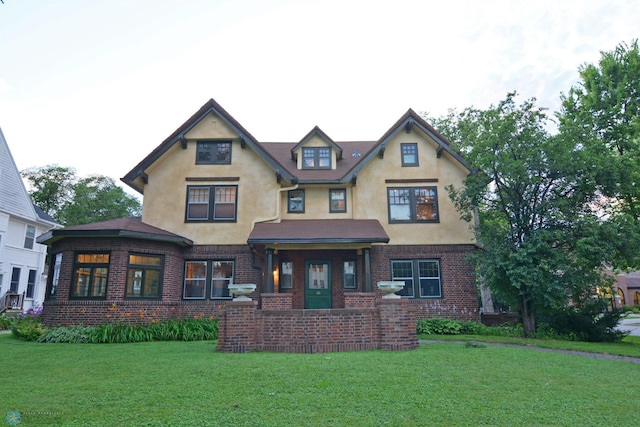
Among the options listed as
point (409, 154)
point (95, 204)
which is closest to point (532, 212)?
point (409, 154)

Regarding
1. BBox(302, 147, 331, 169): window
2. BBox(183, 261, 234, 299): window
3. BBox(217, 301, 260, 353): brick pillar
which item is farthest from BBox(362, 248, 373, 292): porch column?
BBox(217, 301, 260, 353): brick pillar

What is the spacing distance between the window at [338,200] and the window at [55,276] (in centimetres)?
1036

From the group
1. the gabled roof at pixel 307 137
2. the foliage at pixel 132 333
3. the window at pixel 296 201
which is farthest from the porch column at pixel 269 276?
the gabled roof at pixel 307 137

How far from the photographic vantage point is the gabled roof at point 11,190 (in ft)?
80.9

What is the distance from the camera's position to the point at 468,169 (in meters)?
16.6

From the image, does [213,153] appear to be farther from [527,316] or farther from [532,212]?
[527,316]

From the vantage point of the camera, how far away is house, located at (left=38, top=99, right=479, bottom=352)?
14.7 m

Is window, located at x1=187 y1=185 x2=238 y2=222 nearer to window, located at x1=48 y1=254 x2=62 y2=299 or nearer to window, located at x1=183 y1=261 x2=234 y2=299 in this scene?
window, located at x1=183 y1=261 x2=234 y2=299

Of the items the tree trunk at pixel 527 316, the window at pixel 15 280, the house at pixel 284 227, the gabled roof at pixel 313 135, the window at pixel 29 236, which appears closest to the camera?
the tree trunk at pixel 527 316

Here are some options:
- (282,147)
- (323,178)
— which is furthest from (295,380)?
(282,147)

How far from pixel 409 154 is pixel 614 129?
923 centimetres

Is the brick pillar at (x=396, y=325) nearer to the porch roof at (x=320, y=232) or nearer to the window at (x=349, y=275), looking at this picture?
the porch roof at (x=320, y=232)

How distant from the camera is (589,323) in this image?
44.8ft

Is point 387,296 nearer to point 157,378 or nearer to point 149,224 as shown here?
point 157,378
